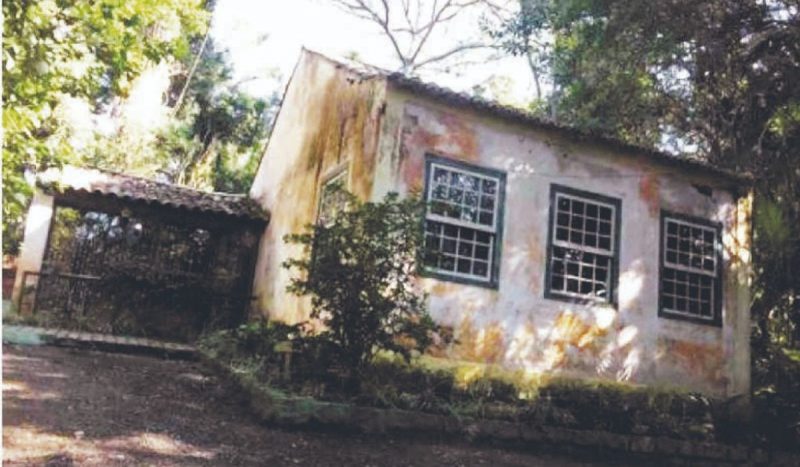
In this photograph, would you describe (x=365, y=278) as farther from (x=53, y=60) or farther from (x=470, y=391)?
(x=53, y=60)

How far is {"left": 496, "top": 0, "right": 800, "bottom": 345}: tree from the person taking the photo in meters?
9.80

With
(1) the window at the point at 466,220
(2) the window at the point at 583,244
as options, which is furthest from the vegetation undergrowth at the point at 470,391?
(2) the window at the point at 583,244

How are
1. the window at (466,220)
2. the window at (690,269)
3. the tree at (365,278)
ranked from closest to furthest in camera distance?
the tree at (365,278) < the window at (466,220) < the window at (690,269)

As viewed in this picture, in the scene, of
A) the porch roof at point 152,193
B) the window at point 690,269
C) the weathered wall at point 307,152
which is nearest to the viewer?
the weathered wall at point 307,152

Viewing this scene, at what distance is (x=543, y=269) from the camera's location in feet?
31.6

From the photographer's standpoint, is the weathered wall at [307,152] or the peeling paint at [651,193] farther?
the peeling paint at [651,193]

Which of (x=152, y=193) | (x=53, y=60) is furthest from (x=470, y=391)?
(x=152, y=193)

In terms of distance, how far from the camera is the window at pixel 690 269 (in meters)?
10.5

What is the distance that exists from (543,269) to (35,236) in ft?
33.4

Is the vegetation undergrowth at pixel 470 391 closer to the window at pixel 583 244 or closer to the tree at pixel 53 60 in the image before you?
the window at pixel 583 244

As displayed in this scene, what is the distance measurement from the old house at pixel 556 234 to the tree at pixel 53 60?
12.5ft

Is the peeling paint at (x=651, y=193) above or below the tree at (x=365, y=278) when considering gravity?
above

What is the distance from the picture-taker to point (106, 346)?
35.7ft

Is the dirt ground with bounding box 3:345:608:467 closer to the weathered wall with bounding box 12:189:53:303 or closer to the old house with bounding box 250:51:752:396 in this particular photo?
the old house with bounding box 250:51:752:396
